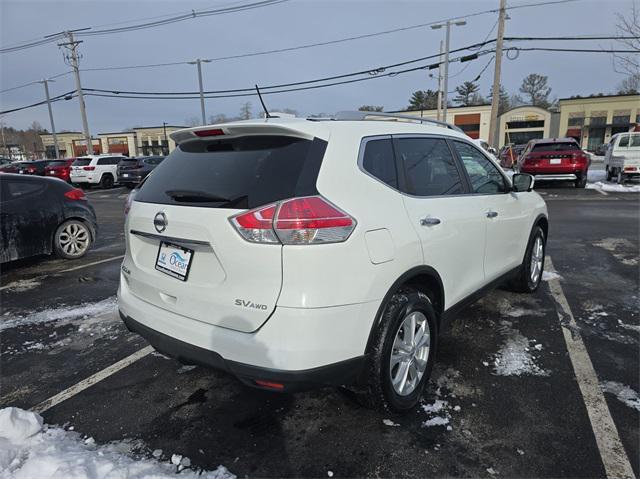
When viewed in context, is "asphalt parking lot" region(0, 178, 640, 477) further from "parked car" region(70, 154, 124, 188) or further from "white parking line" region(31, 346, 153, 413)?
"parked car" region(70, 154, 124, 188)

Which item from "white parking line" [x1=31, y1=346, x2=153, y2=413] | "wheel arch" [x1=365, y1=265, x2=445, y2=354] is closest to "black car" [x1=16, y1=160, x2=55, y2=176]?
"white parking line" [x1=31, y1=346, x2=153, y2=413]

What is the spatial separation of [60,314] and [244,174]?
3440 mm

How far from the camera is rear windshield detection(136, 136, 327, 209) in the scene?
220cm

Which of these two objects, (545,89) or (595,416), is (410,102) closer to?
(545,89)

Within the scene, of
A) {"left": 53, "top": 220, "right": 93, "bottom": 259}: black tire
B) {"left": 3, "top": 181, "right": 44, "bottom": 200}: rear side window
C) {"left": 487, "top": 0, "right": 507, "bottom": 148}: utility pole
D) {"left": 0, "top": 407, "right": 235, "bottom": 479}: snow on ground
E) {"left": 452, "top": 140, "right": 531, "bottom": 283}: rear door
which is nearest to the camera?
{"left": 0, "top": 407, "right": 235, "bottom": 479}: snow on ground

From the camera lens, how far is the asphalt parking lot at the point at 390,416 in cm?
235

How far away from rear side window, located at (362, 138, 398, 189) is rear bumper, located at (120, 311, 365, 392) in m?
1.03

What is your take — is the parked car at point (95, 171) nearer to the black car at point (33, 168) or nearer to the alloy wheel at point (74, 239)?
the black car at point (33, 168)

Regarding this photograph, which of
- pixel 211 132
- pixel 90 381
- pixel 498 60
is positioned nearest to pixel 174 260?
pixel 211 132

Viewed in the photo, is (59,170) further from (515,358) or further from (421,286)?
(515,358)

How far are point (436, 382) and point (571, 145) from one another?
617 inches

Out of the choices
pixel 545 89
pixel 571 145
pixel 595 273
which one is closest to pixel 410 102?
pixel 545 89

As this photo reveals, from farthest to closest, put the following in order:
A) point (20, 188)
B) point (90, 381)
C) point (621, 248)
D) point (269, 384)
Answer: point (621, 248)
point (20, 188)
point (90, 381)
point (269, 384)

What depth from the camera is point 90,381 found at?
3.23 m
